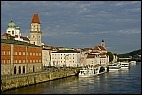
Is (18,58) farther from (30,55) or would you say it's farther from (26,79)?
(26,79)

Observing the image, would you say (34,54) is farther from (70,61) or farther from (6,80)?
(70,61)

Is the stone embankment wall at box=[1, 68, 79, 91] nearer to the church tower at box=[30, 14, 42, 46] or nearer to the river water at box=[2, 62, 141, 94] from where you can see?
the river water at box=[2, 62, 141, 94]

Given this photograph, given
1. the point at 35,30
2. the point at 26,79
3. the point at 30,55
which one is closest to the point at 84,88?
the point at 26,79

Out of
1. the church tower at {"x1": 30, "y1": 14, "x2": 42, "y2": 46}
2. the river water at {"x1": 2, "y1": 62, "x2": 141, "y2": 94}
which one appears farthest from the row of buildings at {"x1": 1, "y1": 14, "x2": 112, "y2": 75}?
the river water at {"x1": 2, "y1": 62, "x2": 141, "y2": 94}

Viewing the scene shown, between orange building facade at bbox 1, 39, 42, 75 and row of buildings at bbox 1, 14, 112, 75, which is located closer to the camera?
orange building facade at bbox 1, 39, 42, 75

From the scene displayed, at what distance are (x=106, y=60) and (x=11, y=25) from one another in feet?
148

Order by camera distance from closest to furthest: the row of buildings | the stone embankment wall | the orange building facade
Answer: the stone embankment wall → the orange building facade → the row of buildings

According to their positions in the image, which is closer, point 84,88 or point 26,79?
point 84,88

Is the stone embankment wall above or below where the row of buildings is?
below

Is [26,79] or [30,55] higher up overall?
[30,55]

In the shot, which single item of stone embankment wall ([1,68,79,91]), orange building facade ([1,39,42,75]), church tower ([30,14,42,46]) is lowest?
stone embankment wall ([1,68,79,91])

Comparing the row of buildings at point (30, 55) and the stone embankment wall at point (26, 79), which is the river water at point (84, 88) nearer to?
the stone embankment wall at point (26, 79)

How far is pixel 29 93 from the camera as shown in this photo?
37.0m

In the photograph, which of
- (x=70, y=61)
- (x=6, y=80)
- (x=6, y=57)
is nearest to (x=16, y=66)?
(x=6, y=57)
